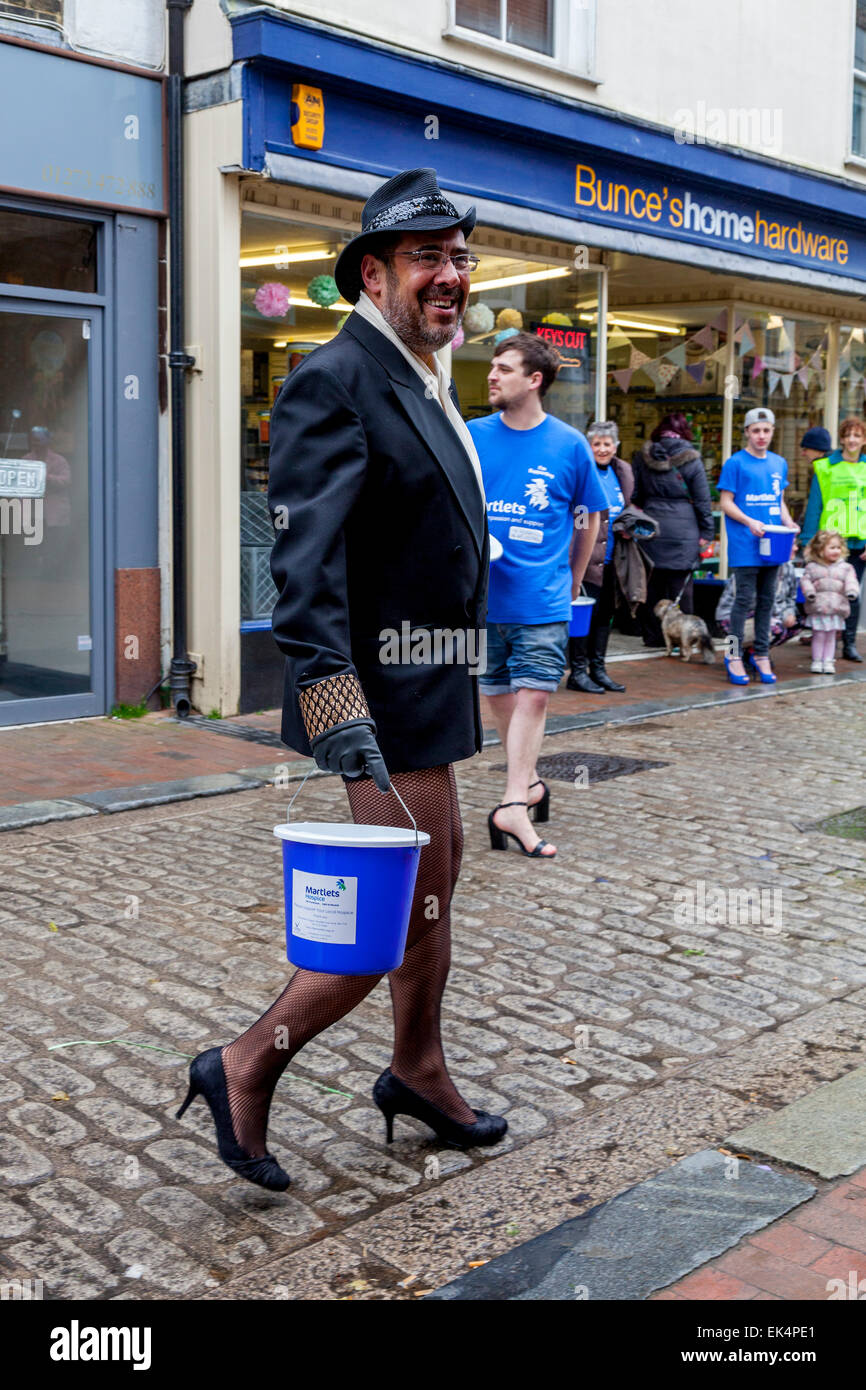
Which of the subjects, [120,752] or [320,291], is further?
[320,291]

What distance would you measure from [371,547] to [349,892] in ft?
2.35

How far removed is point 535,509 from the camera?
5836 millimetres

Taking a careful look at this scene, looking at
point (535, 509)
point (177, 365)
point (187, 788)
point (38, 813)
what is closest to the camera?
point (535, 509)

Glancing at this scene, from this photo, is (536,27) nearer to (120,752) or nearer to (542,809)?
(120,752)

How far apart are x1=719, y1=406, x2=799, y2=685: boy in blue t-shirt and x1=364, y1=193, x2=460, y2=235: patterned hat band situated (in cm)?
797

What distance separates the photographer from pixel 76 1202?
3.07m

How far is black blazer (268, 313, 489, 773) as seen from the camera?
283 cm

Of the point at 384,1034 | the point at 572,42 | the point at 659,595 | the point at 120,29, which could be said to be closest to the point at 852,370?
the point at 659,595

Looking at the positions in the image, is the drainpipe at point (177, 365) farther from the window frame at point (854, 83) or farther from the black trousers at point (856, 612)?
the window frame at point (854, 83)

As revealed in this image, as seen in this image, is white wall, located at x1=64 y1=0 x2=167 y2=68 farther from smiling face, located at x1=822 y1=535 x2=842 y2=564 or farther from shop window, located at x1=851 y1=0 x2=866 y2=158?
shop window, located at x1=851 y1=0 x2=866 y2=158

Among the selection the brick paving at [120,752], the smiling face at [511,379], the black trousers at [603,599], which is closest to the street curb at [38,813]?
the brick paving at [120,752]

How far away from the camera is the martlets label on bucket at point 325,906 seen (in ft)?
9.11

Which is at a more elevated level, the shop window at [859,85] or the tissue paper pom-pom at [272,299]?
the shop window at [859,85]

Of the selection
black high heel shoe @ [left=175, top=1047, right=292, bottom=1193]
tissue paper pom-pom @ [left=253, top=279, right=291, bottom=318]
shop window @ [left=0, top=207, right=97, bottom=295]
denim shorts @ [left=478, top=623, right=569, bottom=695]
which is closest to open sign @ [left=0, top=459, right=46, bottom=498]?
shop window @ [left=0, top=207, right=97, bottom=295]
